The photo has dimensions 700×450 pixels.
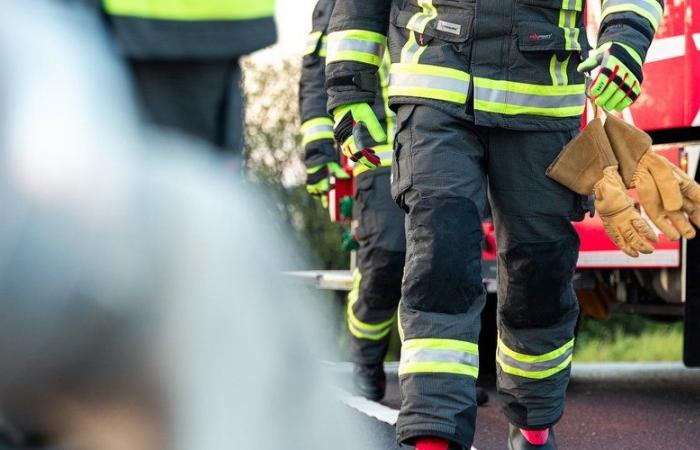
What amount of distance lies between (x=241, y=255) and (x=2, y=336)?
332 mm

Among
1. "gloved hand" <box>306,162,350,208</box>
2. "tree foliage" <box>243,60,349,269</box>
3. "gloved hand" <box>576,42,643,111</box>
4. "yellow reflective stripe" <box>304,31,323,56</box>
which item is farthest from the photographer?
"tree foliage" <box>243,60,349,269</box>

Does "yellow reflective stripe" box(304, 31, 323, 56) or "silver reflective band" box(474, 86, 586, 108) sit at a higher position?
"yellow reflective stripe" box(304, 31, 323, 56)

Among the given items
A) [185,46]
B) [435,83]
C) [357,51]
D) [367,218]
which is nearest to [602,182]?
[435,83]

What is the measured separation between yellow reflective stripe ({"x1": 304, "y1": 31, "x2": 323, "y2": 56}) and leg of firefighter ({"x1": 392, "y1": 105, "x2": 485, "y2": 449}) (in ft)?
8.37

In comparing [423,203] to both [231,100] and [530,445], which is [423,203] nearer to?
[530,445]

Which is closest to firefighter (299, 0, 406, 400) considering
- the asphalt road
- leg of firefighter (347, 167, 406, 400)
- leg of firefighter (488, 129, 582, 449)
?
leg of firefighter (347, 167, 406, 400)

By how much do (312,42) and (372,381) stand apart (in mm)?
1631

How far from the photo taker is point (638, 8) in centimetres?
373

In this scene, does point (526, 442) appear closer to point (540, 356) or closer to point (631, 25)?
point (540, 356)

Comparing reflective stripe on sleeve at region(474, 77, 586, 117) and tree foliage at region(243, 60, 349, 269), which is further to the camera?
tree foliage at region(243, 60, 349, 269)

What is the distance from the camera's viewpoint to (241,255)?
5.69ft

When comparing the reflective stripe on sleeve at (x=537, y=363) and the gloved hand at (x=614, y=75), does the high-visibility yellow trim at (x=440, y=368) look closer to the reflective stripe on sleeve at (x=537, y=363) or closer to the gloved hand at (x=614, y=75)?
the reflective stripe on sleeve at (x=537, y=363)

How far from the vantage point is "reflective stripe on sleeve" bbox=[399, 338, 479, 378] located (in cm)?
334

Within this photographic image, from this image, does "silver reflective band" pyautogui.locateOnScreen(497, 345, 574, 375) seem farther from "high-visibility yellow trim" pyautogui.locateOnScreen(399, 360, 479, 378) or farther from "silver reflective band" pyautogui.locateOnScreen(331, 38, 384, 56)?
"silver reflective band" pyautogui.locateOnScreen(331, 38, 384, 56)
